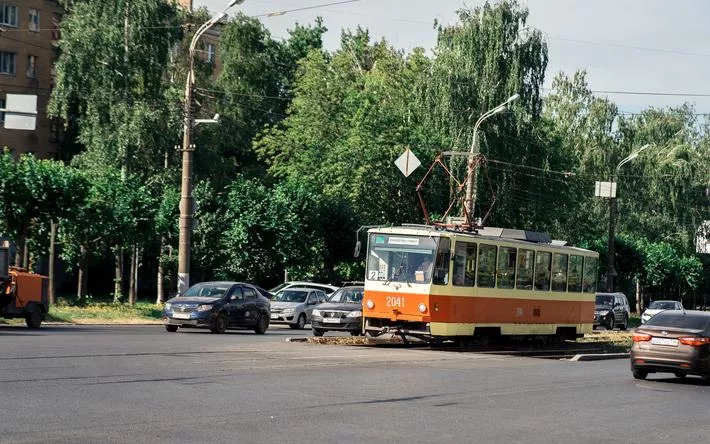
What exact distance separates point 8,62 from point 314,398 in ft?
217

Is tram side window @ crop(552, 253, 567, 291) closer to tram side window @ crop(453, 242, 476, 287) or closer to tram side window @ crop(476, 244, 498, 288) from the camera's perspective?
tram side window @ crop(476, 244, 498, 288)

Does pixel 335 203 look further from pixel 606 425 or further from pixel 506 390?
pixel 606 425

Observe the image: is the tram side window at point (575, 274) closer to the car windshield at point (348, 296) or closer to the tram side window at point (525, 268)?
the tram side window at point (525, 268)

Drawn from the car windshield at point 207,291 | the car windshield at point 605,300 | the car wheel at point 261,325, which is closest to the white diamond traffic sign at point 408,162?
the car windshield at point 605,300

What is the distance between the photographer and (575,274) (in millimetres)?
37031

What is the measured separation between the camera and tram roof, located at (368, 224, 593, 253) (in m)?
29.8

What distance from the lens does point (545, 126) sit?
71062 millimetres

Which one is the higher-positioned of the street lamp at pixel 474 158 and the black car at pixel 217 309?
the street lamp at pixel 474 158

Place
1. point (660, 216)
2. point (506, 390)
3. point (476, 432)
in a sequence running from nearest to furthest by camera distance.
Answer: point (476, 432) < point (506, 390) < point (660, 216)

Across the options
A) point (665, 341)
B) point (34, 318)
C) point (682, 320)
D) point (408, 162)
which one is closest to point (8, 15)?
point (408, 162)

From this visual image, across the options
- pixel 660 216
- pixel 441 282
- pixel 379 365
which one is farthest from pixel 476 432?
pixel 660 216

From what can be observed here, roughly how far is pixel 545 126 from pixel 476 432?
5936 centimetres

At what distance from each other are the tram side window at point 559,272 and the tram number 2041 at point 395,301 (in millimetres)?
7760

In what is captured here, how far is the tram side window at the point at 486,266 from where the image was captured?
101ft
